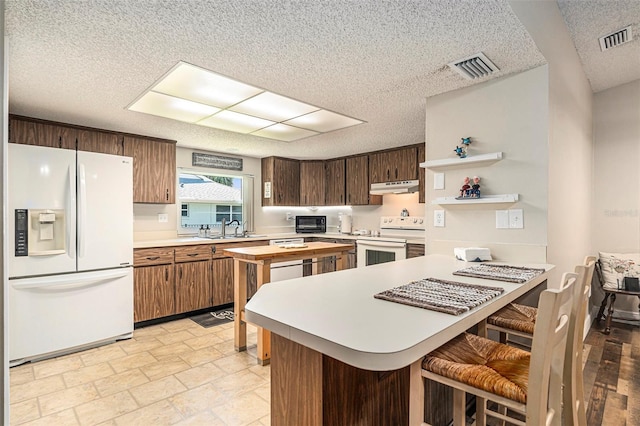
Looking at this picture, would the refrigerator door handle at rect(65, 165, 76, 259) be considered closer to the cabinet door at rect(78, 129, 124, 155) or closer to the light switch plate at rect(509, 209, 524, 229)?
the cabinet door at rect(78, 129, 124, 155)

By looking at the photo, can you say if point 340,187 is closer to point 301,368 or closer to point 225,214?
point 225,214

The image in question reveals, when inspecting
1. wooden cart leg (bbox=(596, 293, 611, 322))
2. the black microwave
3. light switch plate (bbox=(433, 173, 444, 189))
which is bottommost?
wooden cart leg (bbox=(596, 293, 611, 322))

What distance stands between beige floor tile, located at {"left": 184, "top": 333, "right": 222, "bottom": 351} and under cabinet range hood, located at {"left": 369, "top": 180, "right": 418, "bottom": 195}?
3056 mm

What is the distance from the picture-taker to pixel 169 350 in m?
3.11

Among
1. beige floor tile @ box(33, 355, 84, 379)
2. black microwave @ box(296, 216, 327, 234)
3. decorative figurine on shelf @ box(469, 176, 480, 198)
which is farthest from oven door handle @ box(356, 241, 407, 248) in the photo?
beige floor tile @ box(33, 355, 84, 379)

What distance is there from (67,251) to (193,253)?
1328 millimetres

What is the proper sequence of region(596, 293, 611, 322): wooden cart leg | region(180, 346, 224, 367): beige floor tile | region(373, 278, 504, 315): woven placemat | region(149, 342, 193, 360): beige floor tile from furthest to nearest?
region(596, 293, 611, 322): wooden cart leg
region(149, 342, 193, 360): beige floor tile
region(180, 346, 224, 367): beige floor tile
region(373, 278, 504, 315): woven placemat

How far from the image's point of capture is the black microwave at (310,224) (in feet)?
19.4

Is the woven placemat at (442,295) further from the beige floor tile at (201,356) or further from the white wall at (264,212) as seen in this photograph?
the white wall at (264,212)

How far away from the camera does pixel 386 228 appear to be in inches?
206

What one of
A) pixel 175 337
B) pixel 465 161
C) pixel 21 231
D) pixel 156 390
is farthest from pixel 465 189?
pixel 21 231

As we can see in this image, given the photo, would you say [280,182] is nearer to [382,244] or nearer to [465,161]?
[382,244]

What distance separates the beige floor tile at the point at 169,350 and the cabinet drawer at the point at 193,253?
43.2 inches

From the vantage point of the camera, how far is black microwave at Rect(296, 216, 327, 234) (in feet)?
19.4
